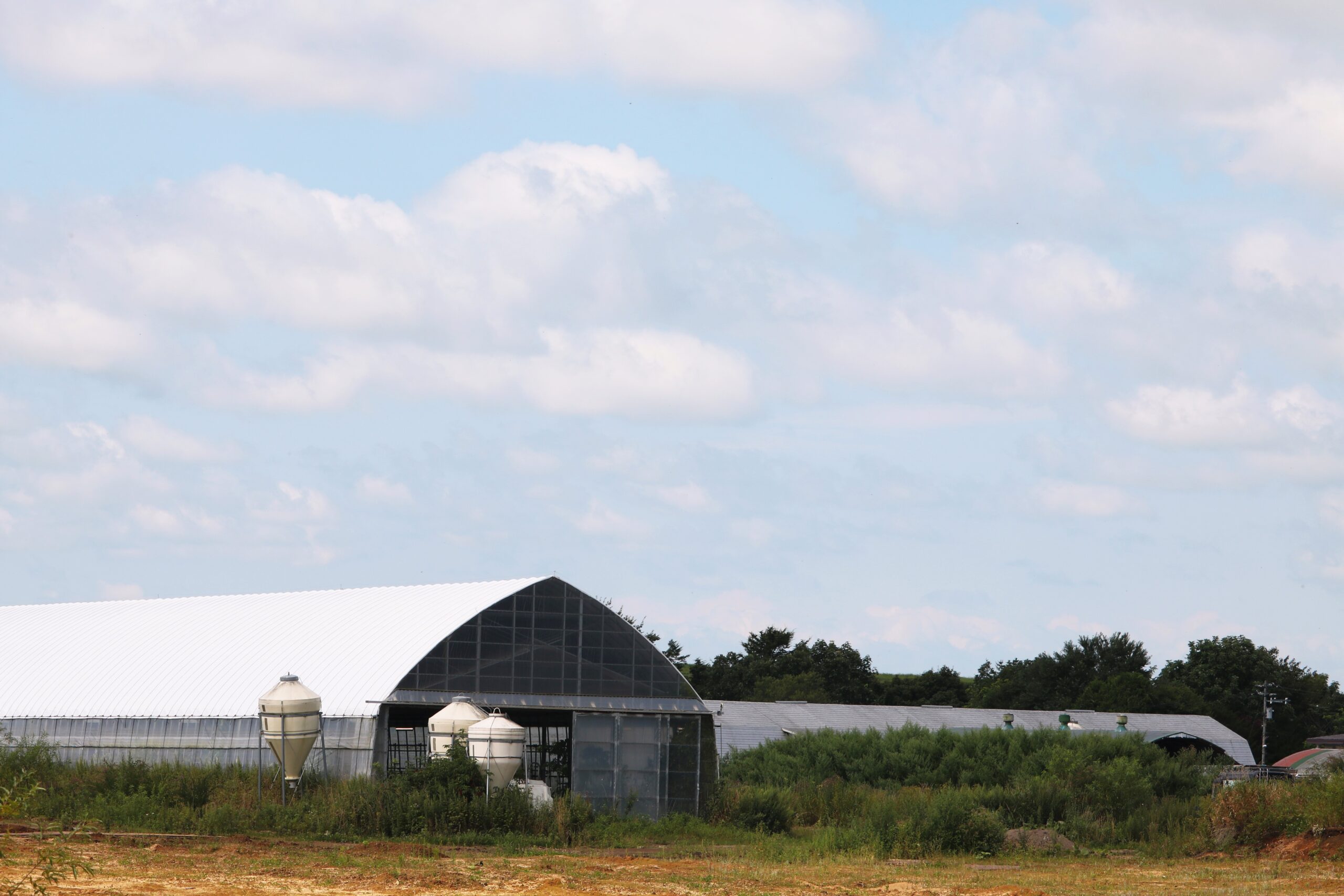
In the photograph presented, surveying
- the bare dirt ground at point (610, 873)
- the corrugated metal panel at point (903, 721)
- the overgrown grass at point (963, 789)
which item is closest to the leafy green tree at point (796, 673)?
the corrugated metal panel at point (903, 721)

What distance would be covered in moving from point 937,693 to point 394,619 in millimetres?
71254

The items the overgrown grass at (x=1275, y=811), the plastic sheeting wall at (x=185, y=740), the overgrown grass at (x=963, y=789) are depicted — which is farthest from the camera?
the plastic sheeting wall at (x=185, y=740)

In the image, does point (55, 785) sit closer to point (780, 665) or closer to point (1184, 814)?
point (1184, 814)

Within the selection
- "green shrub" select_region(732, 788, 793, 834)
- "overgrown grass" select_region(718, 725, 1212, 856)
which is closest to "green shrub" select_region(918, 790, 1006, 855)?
"overgrown grass" select_region(718, 725, 1212, 856)

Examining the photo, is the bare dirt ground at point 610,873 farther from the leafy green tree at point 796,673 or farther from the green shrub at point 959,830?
the leafy green tree at point 796,673

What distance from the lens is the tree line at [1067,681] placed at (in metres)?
100

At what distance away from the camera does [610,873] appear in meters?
26.2

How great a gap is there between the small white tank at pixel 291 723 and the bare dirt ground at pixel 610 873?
4041 millimetres

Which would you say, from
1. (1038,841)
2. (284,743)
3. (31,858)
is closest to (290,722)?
(284,743)

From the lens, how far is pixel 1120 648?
10994 cm

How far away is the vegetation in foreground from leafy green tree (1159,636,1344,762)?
64853 millimetres

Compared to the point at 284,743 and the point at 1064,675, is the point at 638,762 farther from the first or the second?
the point at 1064,675

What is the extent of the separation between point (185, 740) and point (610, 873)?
47.2 ft

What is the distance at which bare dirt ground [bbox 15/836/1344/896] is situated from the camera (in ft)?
76.6
